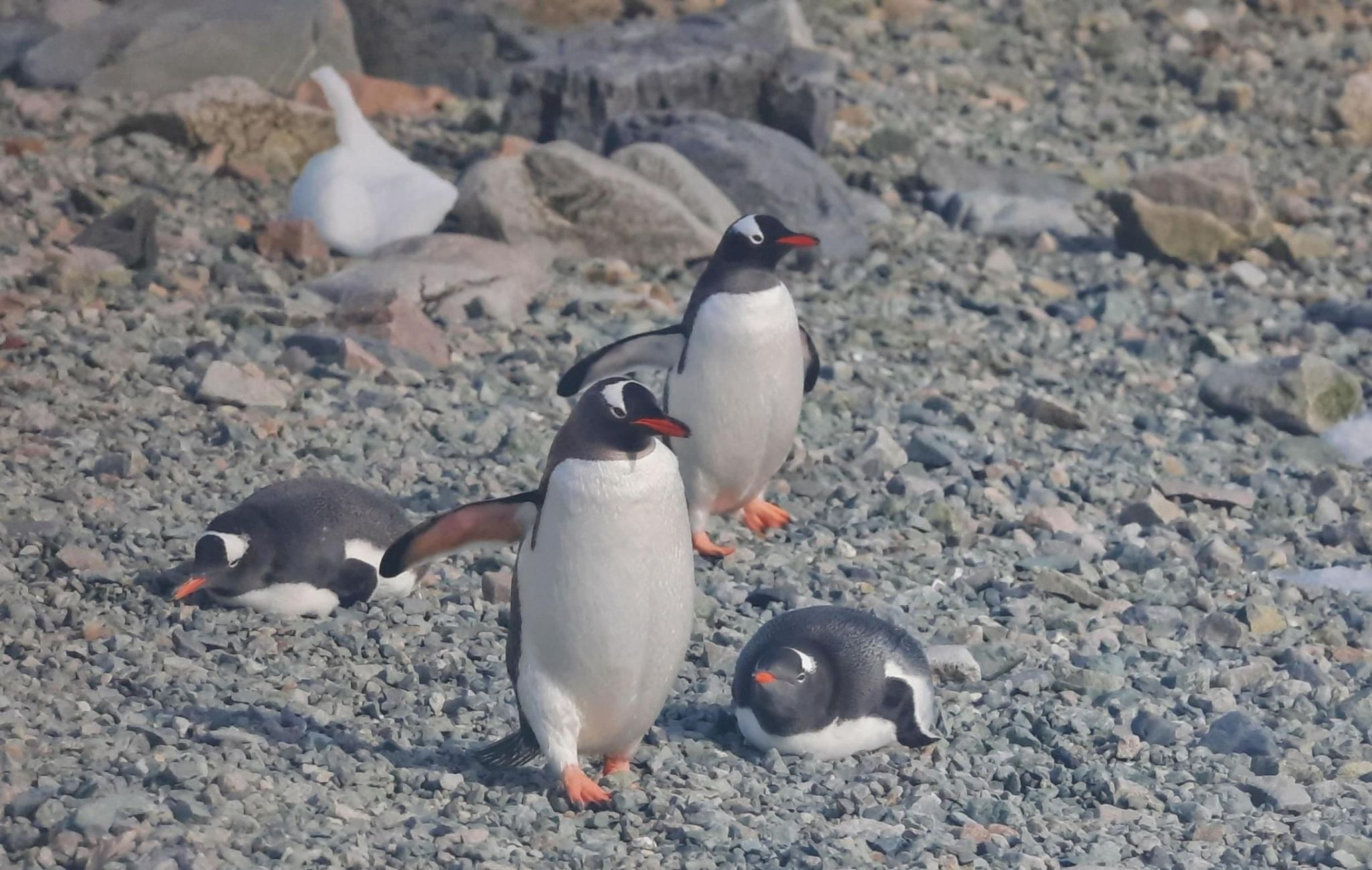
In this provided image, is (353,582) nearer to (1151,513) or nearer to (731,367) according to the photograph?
(731,367)

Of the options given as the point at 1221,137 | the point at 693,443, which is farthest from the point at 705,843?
the point at 1221,137

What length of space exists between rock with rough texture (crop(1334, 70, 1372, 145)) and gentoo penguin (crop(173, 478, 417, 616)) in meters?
8.99

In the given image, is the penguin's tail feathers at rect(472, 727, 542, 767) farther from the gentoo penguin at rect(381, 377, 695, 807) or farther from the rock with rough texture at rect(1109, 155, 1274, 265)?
the rock with rough texture at rect(1109, 155, 1274, 265)

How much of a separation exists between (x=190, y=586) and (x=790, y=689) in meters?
1.60

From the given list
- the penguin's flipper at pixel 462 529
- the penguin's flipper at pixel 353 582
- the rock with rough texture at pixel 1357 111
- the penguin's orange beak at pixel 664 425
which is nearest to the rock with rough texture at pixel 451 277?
the penguin's flipper at pixel 353 582

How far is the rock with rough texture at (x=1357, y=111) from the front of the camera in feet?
40.4

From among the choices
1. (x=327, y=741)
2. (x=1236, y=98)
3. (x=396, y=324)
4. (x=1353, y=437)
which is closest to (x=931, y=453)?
(x=1353, y=437)

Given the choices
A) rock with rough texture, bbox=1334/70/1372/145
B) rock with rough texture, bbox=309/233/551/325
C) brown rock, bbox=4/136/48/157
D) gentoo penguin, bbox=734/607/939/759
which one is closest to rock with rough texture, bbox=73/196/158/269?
rock with rough texture, bbox=309/233/551/325

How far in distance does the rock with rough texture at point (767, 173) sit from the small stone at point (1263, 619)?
12.7 ft

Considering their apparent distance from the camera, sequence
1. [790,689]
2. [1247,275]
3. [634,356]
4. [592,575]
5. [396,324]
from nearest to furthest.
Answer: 1. [592,575]
2. [790,689]
3. [634,356]
4. [396,324]
5. [1247,275]

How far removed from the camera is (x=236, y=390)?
261 inches

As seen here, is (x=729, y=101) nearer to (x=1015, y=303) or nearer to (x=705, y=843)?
(x=1015, y=303)

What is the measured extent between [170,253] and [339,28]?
111 inches

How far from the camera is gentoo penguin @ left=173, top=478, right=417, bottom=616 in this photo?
495 centimetres
